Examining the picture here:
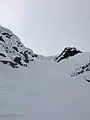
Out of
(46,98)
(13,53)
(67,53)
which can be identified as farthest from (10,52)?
(46,98)

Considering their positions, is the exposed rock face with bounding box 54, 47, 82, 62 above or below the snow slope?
above

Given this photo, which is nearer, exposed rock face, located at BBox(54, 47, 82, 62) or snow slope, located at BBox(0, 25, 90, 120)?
snow slope, located at BBox(0, 25, 90, 120)

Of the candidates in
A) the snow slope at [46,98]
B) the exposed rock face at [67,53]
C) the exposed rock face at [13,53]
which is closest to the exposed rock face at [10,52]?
the exposed rock face at [13,53]

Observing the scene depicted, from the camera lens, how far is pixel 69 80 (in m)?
19.0

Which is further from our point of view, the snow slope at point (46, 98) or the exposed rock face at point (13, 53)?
the exposed rock face at point (13, 53)

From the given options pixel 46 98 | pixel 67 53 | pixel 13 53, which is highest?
pixel 67 53

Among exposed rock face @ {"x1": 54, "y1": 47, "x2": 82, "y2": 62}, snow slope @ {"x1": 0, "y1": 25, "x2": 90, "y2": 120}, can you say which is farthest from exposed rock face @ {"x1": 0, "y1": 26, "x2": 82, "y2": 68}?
snow slope @ {"x1": 0, "y1": 25, "x2": 90, "y2": 120}

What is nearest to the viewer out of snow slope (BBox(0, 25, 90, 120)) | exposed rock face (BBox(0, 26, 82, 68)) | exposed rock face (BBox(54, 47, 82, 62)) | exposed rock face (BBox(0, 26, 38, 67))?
snow slope (BBox(0, 25, 90, 120))

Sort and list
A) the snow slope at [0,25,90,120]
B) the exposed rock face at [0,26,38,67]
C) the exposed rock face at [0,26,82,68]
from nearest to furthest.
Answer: the snow slope at [0,25,90,120] → the exposed rock face at [0,26,82,68] → the exposed rock face at [0,26,38,67]

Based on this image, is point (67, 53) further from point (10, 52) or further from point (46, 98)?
point (46, 98)

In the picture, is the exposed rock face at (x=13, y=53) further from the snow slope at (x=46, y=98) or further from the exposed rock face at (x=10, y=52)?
the snow slope at (x=46, y=98)

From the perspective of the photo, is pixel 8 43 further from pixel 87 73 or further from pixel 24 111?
pixel 24 111

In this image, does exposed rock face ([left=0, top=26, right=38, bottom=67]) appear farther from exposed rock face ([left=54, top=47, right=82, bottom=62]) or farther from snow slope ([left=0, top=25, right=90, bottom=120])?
snow slope ([left=0, top=25, right=90, bottom=120])

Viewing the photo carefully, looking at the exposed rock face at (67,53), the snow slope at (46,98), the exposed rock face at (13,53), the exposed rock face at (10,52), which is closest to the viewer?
the snow slope at (46,98)
